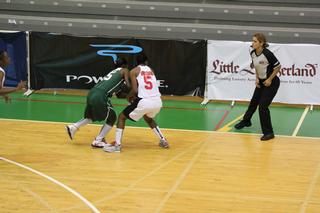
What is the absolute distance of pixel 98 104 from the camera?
34.4 feet

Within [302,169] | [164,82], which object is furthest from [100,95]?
[164,82]

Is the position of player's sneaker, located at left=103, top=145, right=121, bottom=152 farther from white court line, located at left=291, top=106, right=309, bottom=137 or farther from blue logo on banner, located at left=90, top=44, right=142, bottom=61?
blue logo on banner, located at left=90, top=44, right=142, bottom=61

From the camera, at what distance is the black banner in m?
15.3

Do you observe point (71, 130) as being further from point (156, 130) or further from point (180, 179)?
point (180, 179)

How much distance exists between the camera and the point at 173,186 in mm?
8812

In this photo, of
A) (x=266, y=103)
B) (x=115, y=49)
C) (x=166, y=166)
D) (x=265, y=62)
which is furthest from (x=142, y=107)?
(x=115, y=49)

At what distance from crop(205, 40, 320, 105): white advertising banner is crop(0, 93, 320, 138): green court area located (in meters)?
0.29

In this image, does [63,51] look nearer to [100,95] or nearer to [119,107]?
[119,107]

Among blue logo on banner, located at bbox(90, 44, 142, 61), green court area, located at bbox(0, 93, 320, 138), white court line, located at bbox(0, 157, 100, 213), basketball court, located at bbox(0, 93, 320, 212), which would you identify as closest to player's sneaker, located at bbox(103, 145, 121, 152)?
basketball court, located at bbox(0, 93, 320, 212)

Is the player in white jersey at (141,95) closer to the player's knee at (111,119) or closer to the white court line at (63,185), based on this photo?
the player's knee at (111,119)

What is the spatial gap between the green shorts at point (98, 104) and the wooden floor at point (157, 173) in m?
0.64

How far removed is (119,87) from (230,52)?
16.1 ft

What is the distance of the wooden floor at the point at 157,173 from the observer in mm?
8078

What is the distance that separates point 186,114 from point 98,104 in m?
3.79
